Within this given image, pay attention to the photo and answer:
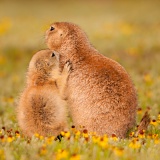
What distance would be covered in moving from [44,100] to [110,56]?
35.2ft

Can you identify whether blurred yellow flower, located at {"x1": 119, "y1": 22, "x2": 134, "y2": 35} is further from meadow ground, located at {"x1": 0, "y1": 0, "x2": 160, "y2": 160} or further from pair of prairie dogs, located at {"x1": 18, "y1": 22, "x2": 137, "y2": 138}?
pair of prairie dogs, located at {"x1": 18, "y1": 22, "x2": 137, "y2": 138}

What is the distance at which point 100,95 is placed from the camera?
6.73 meters

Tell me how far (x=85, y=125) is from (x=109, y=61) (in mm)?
1065

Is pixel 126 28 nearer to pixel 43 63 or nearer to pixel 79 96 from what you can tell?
pixel 43 63

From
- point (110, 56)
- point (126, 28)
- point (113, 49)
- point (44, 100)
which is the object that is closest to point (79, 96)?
point (44, 100)

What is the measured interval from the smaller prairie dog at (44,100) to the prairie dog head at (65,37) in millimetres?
398

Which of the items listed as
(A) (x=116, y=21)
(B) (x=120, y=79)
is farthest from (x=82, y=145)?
(A) (x=116, y=21)

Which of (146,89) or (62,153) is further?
(146,89)

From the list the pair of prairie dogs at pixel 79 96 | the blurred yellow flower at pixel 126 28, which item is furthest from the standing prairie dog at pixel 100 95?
the blurred yellow flower at pixel 126 28

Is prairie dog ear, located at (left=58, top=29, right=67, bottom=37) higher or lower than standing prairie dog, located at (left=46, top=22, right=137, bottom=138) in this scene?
higher

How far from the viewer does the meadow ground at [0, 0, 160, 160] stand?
5.55 m

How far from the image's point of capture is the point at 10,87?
13.2m

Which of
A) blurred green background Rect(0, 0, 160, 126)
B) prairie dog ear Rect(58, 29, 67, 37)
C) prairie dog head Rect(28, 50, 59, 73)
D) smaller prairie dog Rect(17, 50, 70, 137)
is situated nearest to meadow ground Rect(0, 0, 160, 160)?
blurred green background Rect(0, 0, 160, 126)

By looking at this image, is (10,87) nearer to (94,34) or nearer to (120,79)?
(120,79)
